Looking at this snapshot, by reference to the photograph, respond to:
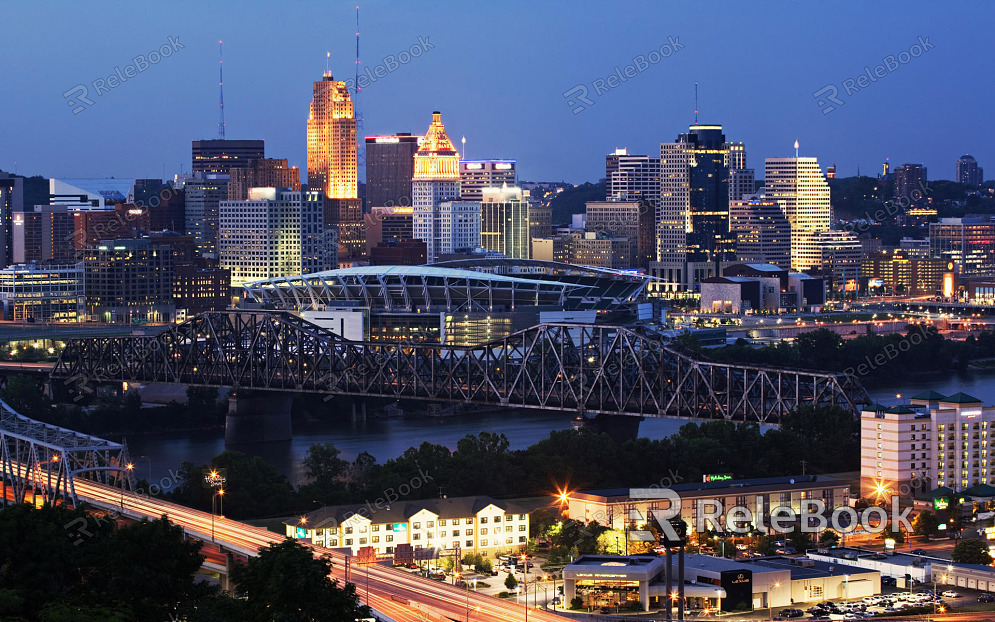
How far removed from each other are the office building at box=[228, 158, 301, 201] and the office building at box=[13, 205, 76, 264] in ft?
45.3

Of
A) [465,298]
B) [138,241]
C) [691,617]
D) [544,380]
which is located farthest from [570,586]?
[138,241]

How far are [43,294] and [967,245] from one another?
87.0 meters

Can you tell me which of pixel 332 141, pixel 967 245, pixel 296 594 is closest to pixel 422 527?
pixel 296 594

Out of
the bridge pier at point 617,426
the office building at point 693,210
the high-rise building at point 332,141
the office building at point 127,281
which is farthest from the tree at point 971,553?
the high-rise building at point 332,141

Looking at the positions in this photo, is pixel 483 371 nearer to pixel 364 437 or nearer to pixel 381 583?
pixel 364 437

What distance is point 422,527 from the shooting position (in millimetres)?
44000

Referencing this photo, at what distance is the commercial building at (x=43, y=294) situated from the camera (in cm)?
11612

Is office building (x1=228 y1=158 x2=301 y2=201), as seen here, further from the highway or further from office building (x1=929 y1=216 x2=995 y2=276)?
the highway

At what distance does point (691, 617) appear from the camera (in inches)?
1480

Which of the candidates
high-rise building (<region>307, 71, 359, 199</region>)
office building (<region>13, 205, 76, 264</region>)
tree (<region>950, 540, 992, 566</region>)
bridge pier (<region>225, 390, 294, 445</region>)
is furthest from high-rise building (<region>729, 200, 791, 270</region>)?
tree (<region>950, 540, 992, 566</region>)

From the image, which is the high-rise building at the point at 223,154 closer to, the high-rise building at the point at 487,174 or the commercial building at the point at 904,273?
the high-rise building at the point at 487,174

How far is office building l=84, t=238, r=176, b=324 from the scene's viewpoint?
11819cm

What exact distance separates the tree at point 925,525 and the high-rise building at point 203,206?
120 m

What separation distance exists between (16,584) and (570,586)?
1153 cm
